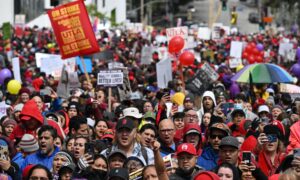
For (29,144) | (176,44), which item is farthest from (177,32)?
(29,144)

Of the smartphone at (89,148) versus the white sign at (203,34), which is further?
the white sign at (203,34)

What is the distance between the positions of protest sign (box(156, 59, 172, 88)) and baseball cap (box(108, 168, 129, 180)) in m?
10.8

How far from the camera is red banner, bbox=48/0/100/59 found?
739 inches

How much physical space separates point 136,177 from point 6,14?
50.5 meters

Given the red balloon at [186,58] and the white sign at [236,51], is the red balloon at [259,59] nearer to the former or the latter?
the white sign at [236,51]

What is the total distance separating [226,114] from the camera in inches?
588

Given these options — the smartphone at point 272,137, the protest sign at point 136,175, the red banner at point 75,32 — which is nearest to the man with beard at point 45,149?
the protest sign at point 136,175

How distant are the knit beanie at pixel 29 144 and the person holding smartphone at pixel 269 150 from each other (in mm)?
2233

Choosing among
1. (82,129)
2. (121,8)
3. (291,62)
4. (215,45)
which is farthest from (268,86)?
(121,8)

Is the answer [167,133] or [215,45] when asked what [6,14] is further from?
[167,133]

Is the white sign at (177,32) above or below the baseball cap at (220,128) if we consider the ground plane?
above

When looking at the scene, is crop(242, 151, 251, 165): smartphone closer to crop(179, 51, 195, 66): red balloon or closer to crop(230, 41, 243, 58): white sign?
crop(179, 51, 195, 66): red balloon

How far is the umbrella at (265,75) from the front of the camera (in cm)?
1944

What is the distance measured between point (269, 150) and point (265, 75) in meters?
8.27
